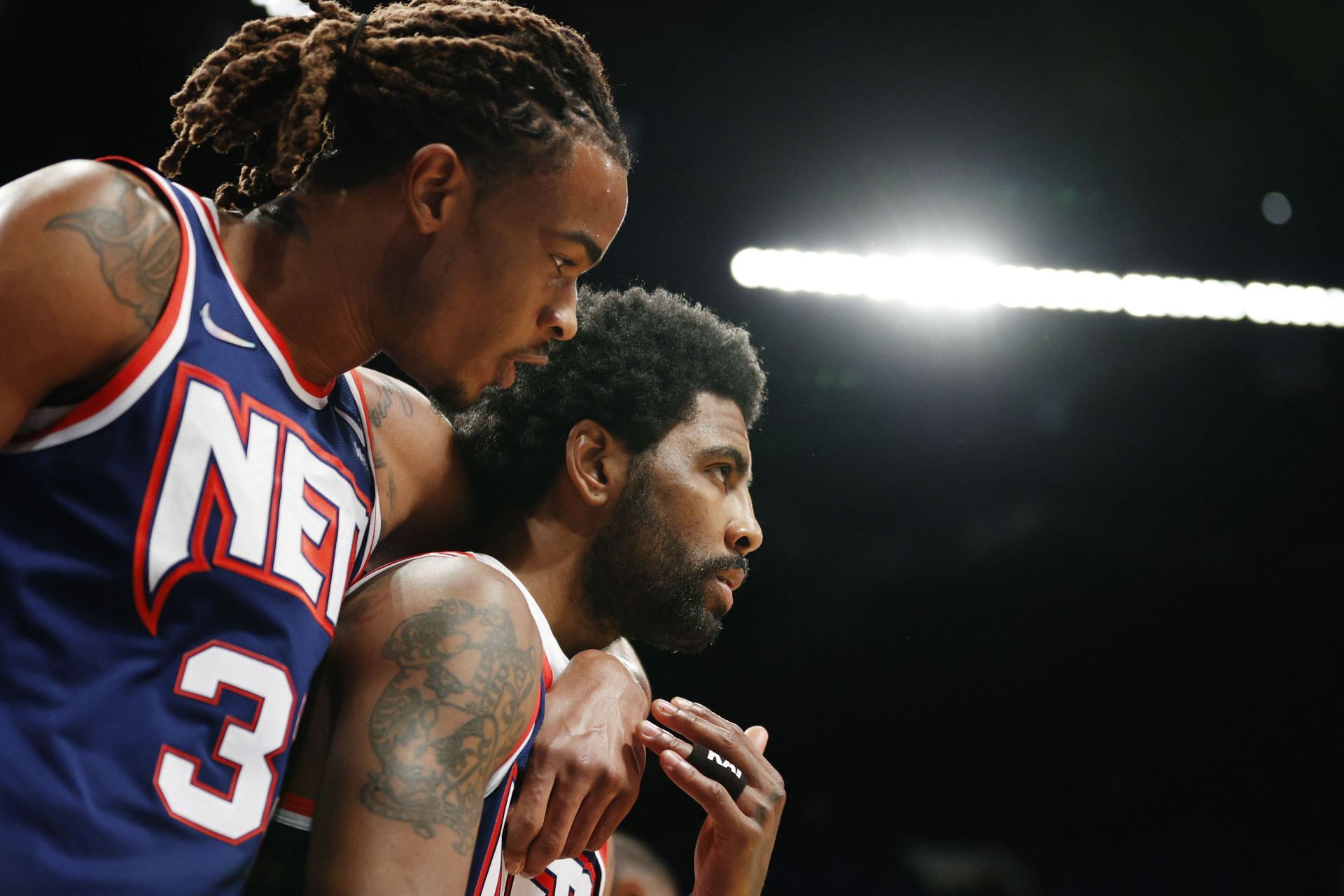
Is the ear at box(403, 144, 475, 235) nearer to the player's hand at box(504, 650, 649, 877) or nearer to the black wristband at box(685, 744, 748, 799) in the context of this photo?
the player's hand at box(504, 650, 649, 877)

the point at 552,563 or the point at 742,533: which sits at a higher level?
the point at 742,533

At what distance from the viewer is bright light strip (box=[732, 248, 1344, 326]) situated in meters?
3.84

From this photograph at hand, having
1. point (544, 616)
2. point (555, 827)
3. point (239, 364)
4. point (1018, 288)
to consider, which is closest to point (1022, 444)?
point (1018, 288)

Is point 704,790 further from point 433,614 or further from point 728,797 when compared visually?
point 433,614

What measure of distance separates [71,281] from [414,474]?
1.86ft

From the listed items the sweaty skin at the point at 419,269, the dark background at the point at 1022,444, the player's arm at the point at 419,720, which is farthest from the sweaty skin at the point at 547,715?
the dark background at the point at 1022,444

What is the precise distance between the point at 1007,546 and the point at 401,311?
4035mm

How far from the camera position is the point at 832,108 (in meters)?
3.30

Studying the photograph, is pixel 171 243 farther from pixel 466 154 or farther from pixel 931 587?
pixel 931 587

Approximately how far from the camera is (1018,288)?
12.9 feet

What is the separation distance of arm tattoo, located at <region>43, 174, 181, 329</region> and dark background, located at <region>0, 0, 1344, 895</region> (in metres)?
2.21

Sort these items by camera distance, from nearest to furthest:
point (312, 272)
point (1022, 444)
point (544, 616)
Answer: point (312, 272), point (544, 616), point (1022, 444)

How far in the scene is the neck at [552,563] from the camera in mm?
1493

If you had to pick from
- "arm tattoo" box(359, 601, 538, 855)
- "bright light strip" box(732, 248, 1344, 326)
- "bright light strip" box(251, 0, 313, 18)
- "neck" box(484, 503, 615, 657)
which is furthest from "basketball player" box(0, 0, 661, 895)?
"bright light strip" box(732, 248, 1344, 326)
